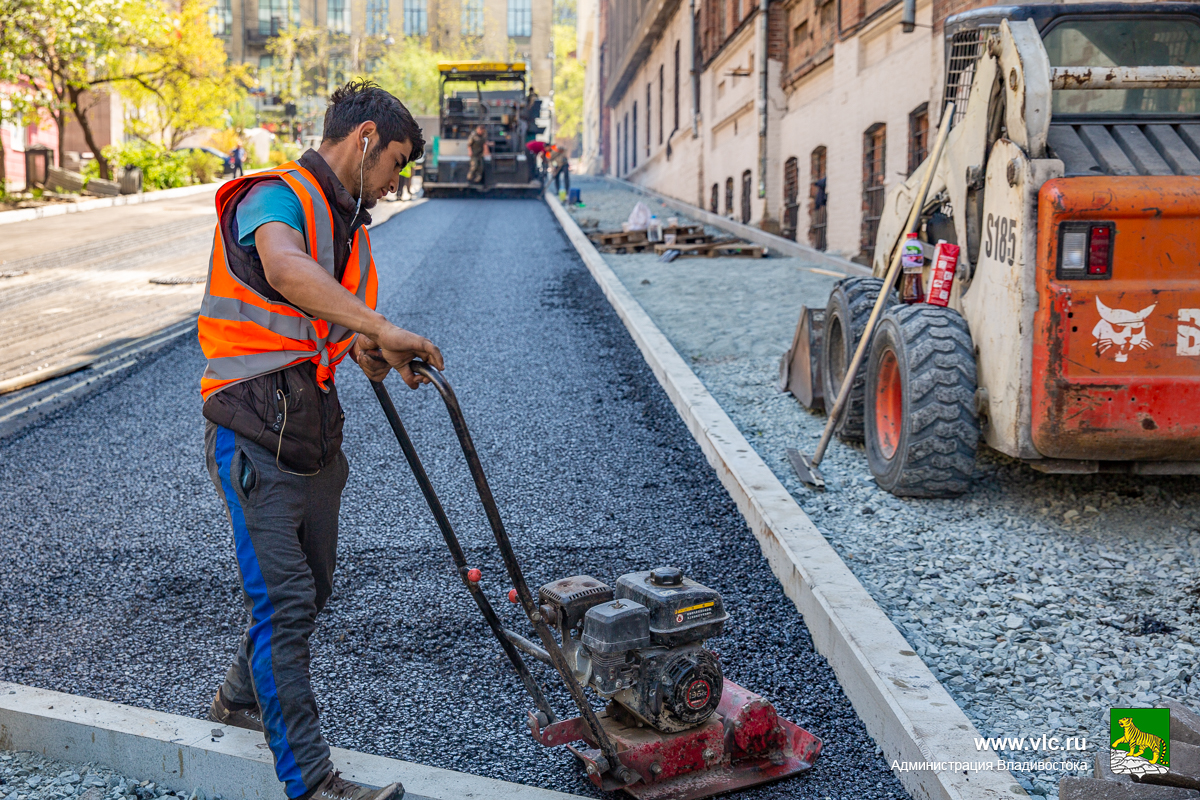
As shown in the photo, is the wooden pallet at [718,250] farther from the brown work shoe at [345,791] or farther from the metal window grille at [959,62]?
the brown work shoe at [345,791]

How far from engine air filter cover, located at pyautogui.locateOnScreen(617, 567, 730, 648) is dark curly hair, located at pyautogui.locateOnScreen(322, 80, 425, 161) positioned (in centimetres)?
135

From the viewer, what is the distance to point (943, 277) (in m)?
5.21

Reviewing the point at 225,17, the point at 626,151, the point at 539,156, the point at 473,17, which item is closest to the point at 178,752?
the point at 539,156

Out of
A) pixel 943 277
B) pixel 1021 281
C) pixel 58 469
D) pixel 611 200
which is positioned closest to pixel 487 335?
pixel 58 469

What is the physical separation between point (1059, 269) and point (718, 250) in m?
11.0

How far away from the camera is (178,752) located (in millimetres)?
2867

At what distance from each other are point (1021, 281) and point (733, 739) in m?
2.46

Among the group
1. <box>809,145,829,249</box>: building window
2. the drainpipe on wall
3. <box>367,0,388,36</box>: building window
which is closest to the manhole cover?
<box>809,145,829,249</box>: building window

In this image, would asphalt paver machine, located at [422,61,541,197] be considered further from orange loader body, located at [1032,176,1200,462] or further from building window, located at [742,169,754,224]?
orange loader body, located at [1032,176,1200,462]

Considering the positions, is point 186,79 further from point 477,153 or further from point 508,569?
point 508,569

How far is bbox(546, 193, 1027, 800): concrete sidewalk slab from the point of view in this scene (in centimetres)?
274

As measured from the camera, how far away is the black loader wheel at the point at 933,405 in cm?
478

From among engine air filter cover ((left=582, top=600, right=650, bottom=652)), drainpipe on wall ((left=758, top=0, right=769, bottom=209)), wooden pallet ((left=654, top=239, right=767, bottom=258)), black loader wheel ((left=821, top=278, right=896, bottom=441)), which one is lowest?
engine air filter cover ((left=582, top=600, right=650, bottom=652))

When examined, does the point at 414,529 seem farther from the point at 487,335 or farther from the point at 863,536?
the point at 487,335
